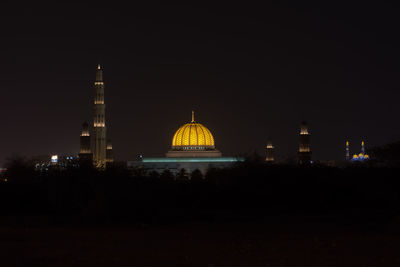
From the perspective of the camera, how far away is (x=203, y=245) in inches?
635

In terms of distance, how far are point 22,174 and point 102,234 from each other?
57.6 ft

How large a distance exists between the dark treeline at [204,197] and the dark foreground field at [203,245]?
2308mm

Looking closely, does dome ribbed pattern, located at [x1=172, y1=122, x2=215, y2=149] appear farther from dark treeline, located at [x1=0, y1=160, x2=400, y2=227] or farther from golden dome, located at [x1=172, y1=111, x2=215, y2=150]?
dark treeline, located at [x1=0, y1=160, x2=400, y2=227]

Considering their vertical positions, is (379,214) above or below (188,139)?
below

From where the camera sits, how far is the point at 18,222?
877 inches

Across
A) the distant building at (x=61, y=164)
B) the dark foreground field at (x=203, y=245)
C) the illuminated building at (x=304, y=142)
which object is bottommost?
the dark foreground field at (x=203, y=245)

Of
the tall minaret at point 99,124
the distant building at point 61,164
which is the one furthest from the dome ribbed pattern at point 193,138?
the distant building at point 61,164

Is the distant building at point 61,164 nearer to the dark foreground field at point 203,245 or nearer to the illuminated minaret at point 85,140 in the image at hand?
the illuminated minaret at point 85,140

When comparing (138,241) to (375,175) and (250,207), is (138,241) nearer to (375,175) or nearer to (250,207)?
(250,207)

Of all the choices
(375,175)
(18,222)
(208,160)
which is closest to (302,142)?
(208,160)

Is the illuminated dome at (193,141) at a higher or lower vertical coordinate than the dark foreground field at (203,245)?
higher

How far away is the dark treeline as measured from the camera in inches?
911

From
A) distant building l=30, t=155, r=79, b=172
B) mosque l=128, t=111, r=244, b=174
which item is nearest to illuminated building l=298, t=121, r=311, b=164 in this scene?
mosque l=128, t=111, r=244, b=174

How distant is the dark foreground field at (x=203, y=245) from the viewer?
1380 cm
